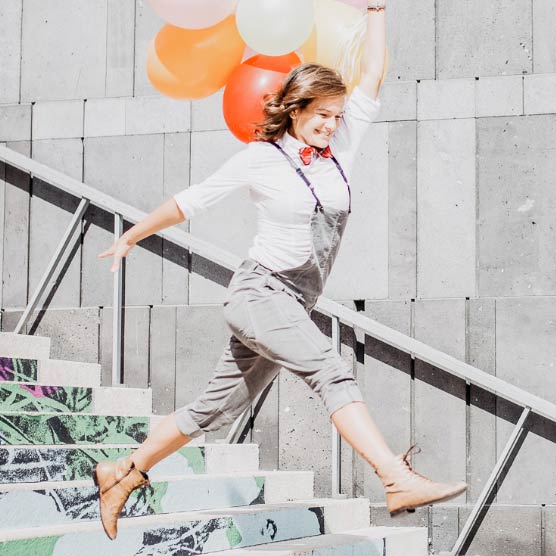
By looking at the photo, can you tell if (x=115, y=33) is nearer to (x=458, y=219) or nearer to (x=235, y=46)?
(x=458, y=219)

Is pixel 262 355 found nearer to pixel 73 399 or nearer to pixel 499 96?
pixel 73 399

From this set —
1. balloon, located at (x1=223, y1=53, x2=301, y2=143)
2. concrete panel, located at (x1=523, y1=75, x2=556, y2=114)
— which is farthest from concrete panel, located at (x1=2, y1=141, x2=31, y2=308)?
balloon, located at (x1=223, y1=53, x2=301, y2=143)

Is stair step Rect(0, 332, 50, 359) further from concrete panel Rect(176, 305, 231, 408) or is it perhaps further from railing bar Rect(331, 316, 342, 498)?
railing bar Rect(331, 316, 342, 498)

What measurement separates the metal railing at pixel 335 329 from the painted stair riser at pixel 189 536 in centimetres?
108

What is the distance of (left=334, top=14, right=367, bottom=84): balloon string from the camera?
451 cm

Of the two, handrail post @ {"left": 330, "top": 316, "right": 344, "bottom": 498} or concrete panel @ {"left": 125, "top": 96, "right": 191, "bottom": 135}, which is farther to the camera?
concrete panel @ {"left": 125, "top": 96, "right": 191, "bottom": 135}

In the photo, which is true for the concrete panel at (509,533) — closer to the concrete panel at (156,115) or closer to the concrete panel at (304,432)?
the concrete panel at (304,432)

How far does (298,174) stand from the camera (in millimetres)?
4012

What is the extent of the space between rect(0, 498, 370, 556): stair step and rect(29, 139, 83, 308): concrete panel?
2204 millimetres

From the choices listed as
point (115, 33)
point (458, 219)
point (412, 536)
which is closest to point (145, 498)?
point (412, 536)

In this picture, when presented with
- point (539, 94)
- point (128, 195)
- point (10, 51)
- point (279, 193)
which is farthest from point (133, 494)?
point (10, 51)

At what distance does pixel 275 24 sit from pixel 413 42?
2.58 meters

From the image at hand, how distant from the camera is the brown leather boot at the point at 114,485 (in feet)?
13.4

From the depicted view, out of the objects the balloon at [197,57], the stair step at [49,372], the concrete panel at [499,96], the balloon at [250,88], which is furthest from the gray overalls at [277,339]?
the concrete panel at [499,96]
